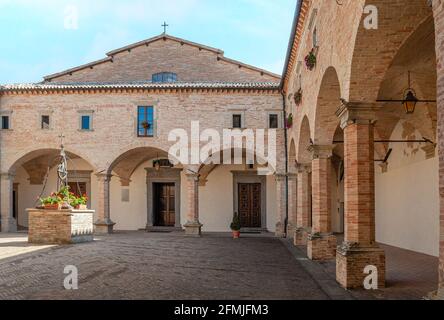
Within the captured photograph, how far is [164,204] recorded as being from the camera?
2545 cm

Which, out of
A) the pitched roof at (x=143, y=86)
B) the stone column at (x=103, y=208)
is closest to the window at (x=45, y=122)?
the pitched roof at (x=143, y=86)

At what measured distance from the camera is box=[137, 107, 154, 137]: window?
21969 mm

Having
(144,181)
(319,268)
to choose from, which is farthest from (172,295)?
(144,181)

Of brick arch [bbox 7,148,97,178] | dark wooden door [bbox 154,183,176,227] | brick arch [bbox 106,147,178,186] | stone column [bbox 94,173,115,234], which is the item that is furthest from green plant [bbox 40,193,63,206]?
dark wooden door [bbox 154,183,176,227]

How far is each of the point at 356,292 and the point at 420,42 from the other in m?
4.44

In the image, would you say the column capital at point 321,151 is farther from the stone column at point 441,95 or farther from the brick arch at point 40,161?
the brick arch at point 40,161

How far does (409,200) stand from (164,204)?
13.9 metres

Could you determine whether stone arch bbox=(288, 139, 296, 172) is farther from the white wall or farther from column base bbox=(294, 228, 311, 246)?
column base bbox=(294, 228, 311, 246)

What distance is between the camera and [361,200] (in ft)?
26.6

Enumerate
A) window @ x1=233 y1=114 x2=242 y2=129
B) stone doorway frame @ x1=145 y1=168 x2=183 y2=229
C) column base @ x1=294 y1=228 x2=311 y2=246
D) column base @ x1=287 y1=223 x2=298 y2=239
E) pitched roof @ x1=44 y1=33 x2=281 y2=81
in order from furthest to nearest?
stone doorway frame @ x1=145 y1=168 x2=183 y2=229 < pitched roof @ x1=44 y1=33 x2=281 y2=81 < window @ x1=233 y1=114 x2=242 y2=129 < column base @ x1=287 y1=223 x2=298 y2=239 < column base @ x1=294 y1=228 x2=311 y2=246

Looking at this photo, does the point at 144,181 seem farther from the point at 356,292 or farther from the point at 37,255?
the point at 356,292

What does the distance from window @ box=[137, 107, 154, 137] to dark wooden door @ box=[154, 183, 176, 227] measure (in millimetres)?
4325

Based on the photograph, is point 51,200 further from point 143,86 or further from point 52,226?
point 143,86

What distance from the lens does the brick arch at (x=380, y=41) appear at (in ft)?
21.3
